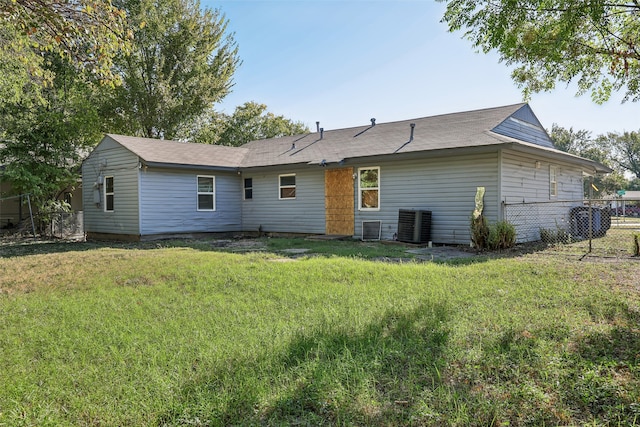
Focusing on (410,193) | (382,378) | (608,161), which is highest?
(608,161)

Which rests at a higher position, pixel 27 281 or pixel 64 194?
pixel 64 194

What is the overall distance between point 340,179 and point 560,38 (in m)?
8.38

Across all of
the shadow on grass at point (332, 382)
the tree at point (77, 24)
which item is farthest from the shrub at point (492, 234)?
the tree at point (77, 24)

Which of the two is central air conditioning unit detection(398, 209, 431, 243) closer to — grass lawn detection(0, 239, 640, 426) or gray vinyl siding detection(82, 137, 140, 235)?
grass lawn detection(0, 239, 640, 426)

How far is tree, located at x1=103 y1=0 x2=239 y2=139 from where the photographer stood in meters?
23.0

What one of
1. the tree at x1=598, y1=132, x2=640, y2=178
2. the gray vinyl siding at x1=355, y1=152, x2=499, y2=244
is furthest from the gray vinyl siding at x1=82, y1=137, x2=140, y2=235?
the tree at x1=598, y1=132, x2=640, y2=178

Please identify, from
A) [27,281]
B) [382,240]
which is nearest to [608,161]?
[382,240]

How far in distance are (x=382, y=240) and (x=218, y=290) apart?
6.98 meters

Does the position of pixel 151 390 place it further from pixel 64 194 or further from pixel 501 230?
pixel 64 194

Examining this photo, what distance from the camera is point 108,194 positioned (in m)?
14.4

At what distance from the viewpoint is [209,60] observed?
25.8 meters

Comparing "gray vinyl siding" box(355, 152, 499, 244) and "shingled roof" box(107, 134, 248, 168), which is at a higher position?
"shingled roof" box(107, 134, 248, 168)

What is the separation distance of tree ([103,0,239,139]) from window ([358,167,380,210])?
15523 millimetres

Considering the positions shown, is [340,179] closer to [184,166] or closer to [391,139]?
[391,139]
